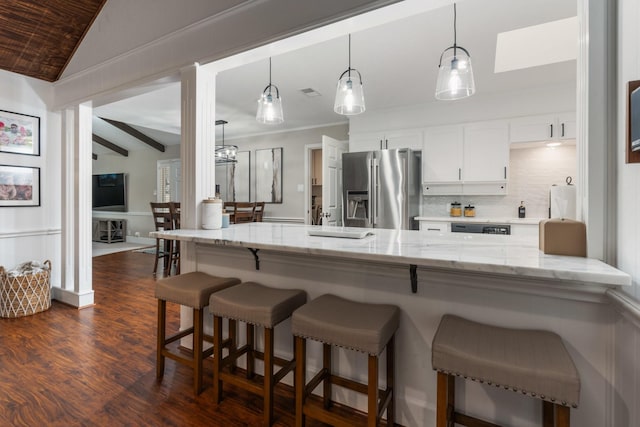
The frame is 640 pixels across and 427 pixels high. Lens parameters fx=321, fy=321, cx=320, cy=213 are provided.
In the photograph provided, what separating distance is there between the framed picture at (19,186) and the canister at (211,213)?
7.50ft

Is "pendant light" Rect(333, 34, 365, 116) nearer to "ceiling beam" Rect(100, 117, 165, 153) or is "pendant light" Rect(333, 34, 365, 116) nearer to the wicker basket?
the wicker basket

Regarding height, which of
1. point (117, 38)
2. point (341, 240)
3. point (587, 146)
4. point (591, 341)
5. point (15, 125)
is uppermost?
point (117, 38)

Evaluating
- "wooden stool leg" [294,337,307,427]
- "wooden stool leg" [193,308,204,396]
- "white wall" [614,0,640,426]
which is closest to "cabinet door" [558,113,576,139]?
"white wall" [614,0,640,426]

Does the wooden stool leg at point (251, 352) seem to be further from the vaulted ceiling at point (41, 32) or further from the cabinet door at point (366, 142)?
the cabinet door at point (366, 142)

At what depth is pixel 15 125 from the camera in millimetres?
3057

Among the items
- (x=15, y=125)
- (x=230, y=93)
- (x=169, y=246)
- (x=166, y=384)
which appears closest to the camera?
(x=166, y=384)

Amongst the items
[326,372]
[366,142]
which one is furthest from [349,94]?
[366,142]

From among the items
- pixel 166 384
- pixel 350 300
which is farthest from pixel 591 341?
pixel 166 384

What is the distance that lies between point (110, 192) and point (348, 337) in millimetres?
9058

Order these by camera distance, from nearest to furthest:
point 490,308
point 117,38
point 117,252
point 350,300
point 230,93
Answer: point 490,308 < point 350,300 < point 117,38 < point 230,93 < point 117,252

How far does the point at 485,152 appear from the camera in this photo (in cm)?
403

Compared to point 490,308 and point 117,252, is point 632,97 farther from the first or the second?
point 117,252

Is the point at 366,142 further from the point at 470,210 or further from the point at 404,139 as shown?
the point at 470,210

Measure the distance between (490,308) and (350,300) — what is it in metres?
0.63
